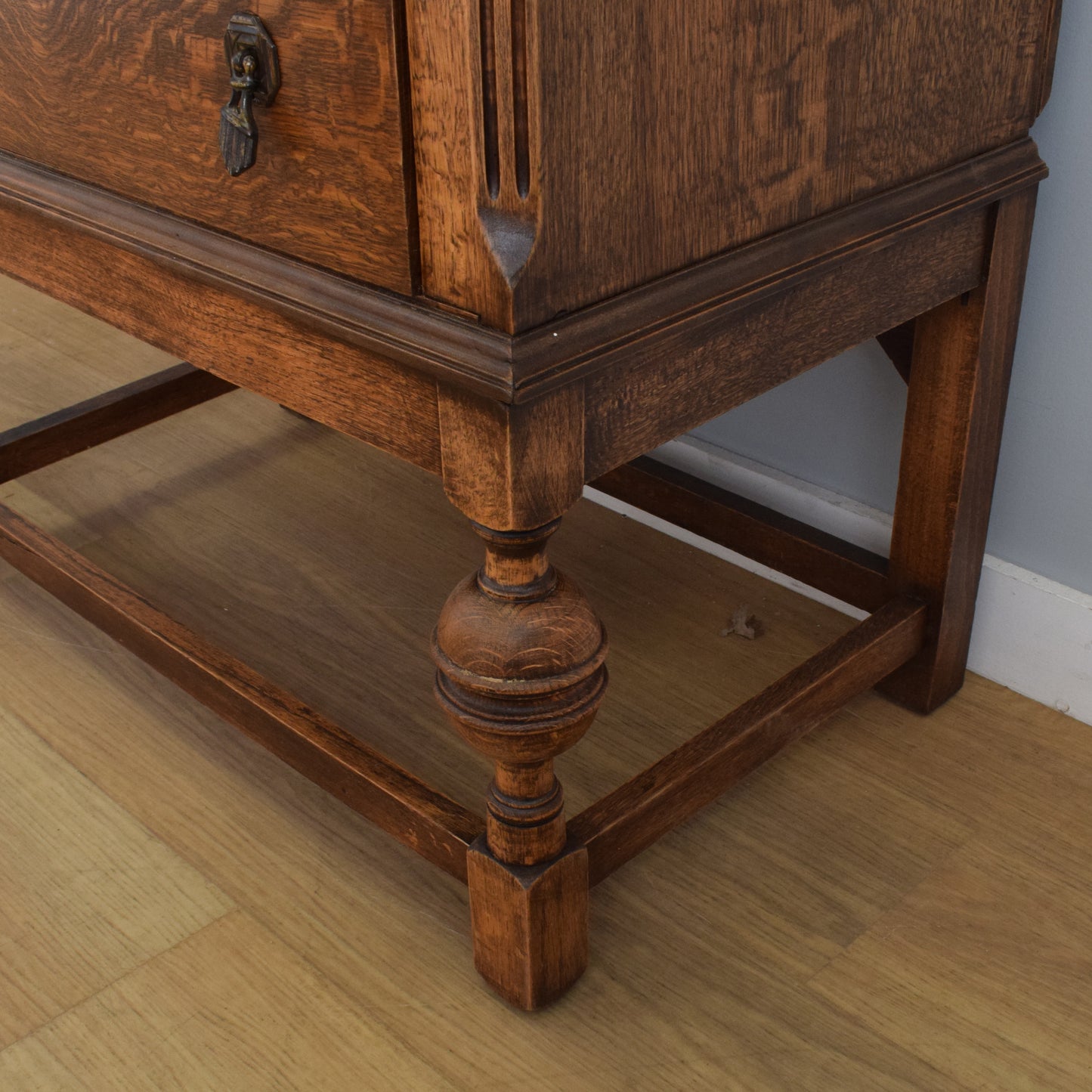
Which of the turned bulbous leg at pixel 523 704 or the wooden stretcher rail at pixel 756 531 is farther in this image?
the wooden stretcher rail at pixel 756 531

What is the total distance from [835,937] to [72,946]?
597mm

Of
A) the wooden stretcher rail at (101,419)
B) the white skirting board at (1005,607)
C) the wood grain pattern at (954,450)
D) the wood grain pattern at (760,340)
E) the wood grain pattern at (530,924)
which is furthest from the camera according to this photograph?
the wooden stretcher rail at (101,419)

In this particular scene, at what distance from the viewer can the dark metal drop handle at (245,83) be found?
2.37 ft

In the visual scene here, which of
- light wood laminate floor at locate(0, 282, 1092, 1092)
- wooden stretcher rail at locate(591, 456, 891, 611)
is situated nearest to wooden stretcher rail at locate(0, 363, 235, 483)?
light wood laminate floor at locate(0, 282, 1092, 1092)

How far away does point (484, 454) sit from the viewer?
72cm

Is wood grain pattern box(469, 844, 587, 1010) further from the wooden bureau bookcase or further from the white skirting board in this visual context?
the white skirting board

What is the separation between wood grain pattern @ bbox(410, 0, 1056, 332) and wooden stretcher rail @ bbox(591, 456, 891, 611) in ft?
1.54

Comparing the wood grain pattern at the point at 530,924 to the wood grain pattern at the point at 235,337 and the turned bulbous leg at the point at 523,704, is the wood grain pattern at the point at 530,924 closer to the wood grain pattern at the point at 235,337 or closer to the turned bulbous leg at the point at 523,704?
the turned bulbous leg at the point at 523,704

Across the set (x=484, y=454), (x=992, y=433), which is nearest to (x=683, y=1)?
(x=484, y=454)

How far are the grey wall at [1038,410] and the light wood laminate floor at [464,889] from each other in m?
0.15

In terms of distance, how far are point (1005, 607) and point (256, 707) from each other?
698 millimetres

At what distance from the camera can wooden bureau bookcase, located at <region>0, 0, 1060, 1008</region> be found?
67 centimetres

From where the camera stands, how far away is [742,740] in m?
1.04

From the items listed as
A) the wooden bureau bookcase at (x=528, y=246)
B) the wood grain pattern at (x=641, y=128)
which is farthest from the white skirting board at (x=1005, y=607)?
the wood grain pattern at (x=641, y=128)
